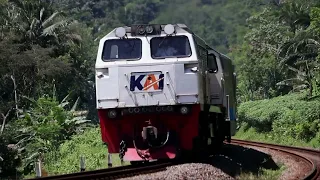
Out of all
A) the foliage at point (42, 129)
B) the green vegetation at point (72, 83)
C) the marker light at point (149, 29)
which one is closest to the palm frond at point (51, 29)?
the green vegetation at point (72, 83)

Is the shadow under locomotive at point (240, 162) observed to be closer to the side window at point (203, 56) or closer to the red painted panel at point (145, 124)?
the red painted panel at point (145, 124)

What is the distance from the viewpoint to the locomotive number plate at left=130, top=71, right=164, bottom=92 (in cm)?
1438

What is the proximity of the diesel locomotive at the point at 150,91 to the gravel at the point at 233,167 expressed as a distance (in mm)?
957

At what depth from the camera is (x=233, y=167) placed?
15.4 metres

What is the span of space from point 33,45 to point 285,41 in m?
16.5

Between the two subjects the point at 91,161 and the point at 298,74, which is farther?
the point at 298,74

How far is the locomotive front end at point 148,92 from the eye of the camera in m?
14.4

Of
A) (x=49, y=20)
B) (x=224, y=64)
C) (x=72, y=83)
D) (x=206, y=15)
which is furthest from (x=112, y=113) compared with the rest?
(x=206, y=15)

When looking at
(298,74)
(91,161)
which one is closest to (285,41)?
(298,74)

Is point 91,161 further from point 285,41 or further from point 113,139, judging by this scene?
point 285,41

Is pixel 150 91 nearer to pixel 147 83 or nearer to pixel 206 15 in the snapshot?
pixel 147 83

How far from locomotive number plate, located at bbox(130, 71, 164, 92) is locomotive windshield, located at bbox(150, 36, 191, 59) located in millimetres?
612

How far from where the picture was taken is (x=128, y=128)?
14812 mm

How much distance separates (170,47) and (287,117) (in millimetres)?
17268
